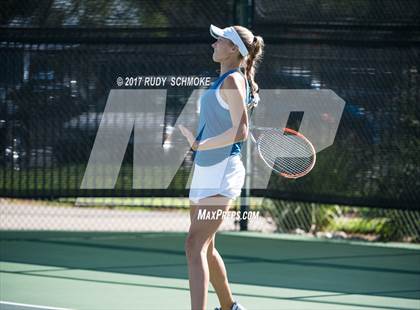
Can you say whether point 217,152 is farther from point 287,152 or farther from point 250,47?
point 287,152

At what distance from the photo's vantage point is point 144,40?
9.38m

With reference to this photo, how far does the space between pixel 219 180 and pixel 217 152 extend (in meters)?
0.15

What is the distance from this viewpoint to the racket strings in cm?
592

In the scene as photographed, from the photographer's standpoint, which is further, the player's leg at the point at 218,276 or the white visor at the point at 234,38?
the player's leg at the point at 218,276

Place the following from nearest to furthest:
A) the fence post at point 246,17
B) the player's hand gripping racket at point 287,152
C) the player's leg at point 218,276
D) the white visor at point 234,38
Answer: the white visor at point 234,38, the player's leg at point 218,276, the player's hand gripping racket at point 287,152, the fence post at point 246,17

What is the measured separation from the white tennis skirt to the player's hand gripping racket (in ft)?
2.92

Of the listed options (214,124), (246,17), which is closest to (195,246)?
(214,124)

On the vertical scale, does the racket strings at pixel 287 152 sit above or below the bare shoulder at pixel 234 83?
below

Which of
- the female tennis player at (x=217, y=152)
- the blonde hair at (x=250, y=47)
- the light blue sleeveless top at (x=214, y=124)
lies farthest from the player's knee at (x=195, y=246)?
the blonde hair at (x=250, y=47)

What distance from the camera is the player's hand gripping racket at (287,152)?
19.4 ft

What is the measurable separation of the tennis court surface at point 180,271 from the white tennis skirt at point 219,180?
149 centimetres

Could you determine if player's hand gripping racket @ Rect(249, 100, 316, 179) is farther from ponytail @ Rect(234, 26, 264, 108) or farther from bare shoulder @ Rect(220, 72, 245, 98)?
bare shoulder @ Rect(220, 72, 245, 98)

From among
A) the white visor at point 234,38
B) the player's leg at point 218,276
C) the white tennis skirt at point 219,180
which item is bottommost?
the player's leg at point 218,276

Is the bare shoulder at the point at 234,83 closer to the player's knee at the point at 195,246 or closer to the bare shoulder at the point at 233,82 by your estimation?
the bare shoulder at the point at 233,82
